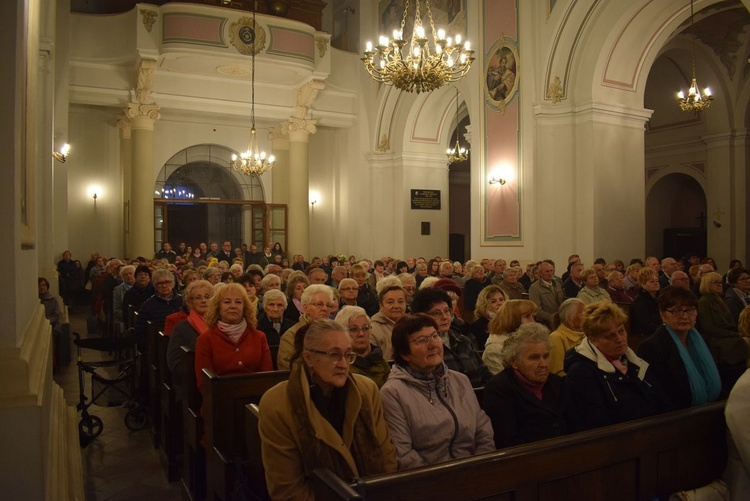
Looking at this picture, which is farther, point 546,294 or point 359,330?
point 546,294

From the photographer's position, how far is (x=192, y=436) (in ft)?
12.7

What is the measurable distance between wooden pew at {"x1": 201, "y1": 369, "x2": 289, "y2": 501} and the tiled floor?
0.70 metres

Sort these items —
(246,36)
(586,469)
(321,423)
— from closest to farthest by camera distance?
(321,423), (586,469), (246,36)

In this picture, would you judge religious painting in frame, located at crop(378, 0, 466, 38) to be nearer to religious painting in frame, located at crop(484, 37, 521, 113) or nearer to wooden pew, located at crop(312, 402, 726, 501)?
religious painting in frame, located at crop(484, 37, 521, 113)

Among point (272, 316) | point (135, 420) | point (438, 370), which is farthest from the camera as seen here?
point (135, 420)

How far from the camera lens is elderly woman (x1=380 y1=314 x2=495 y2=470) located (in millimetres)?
2504

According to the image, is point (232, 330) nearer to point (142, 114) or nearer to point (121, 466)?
point (121, 466)

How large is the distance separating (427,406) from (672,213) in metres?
16.2

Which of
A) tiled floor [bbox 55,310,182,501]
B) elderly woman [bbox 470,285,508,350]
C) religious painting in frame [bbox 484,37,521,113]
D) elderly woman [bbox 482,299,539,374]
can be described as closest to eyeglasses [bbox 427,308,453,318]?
elderly woman [bbox 482,299,539,374]

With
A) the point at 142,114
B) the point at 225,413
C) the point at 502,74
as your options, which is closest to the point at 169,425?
the point at 225,413

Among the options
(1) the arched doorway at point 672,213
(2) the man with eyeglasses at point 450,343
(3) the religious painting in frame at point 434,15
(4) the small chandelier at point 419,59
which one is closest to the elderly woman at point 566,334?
(2) the man with eyeglasses at point 450,343

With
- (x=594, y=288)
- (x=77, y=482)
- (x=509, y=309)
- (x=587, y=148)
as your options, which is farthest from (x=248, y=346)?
(x=587, y=148)

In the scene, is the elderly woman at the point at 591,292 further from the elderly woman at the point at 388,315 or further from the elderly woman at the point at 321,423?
the elderly woman at the point at 321,423

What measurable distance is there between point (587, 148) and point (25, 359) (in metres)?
10.0
